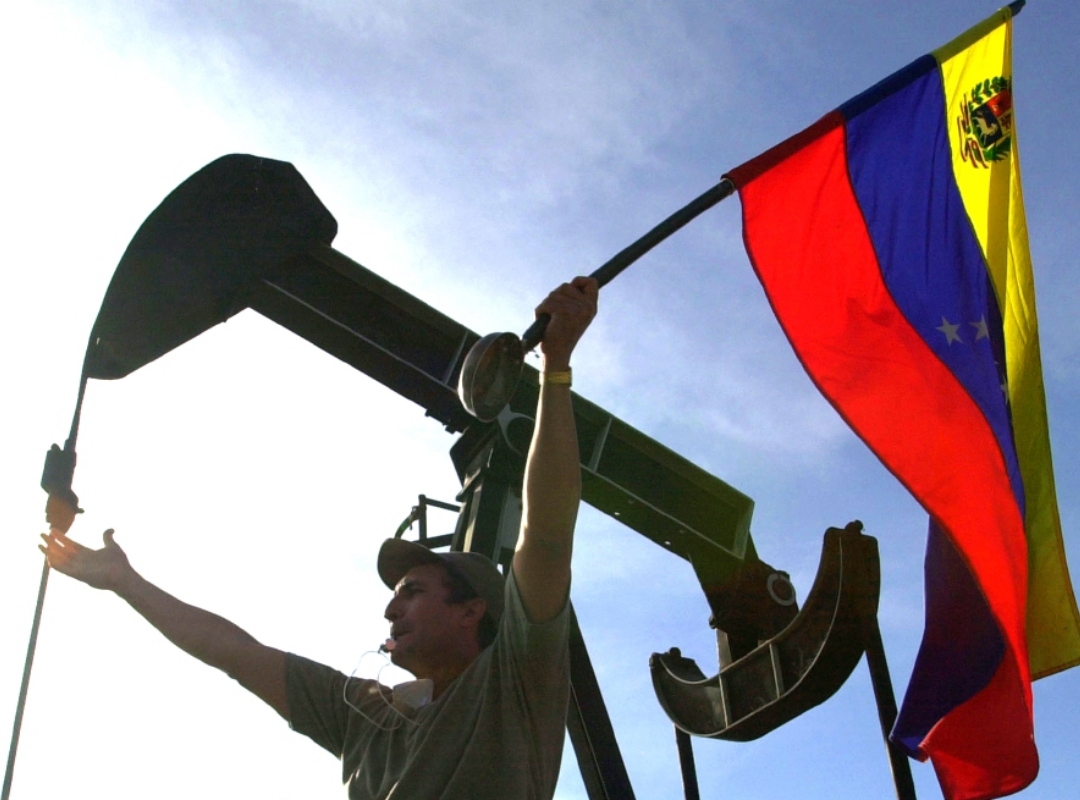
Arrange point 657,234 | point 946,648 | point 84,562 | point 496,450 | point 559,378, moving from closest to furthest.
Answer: point 559,378 < point 84,562 < point 657,234 < point 946,648 < point 496,450

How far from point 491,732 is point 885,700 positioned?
7.66 feet

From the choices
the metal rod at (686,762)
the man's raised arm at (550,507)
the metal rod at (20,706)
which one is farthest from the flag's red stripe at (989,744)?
the metal rod at (20,706)

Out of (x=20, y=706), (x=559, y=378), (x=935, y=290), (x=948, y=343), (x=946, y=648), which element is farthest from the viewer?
(x=935, y=290)

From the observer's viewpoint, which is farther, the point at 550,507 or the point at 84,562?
the point at 84,562

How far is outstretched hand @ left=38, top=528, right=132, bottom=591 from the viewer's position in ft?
8.53

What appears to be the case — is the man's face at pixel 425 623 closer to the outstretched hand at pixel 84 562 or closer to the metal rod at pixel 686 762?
the outstretched hand at pixel 84 562

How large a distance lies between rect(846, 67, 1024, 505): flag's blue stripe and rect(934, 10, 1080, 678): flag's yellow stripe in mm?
43

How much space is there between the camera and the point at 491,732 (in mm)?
2170

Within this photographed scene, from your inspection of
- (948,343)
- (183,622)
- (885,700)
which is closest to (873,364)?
(948,343)

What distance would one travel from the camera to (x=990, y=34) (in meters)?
4.78

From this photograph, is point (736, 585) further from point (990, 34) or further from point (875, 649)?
point (990, 34)

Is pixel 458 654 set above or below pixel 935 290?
below

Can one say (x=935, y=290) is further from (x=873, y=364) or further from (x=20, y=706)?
(x=20, y=706)

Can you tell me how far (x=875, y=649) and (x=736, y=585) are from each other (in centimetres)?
144
